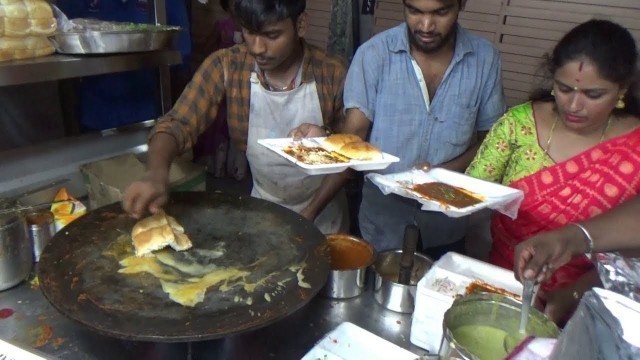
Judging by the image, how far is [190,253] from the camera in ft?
5.19

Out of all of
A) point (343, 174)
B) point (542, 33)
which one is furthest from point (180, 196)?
point (542, 33)

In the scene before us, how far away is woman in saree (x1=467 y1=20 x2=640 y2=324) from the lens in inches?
68.0

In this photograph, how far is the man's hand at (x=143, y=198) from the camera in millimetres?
1658

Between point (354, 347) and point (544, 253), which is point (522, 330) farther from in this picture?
point (354, 347)

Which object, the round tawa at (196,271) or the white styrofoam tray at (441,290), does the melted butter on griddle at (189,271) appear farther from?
the white styrofoam tray at (441,290)

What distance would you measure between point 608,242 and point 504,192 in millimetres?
384

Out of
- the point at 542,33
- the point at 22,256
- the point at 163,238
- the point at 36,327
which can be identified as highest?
the point at 542,33

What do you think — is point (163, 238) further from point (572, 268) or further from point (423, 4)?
point (572, 268)

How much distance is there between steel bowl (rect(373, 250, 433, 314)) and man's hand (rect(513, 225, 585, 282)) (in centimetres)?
34

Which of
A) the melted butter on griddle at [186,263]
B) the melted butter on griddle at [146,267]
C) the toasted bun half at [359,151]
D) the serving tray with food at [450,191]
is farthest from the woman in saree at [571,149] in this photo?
the melted butter on griddle at [146,267]

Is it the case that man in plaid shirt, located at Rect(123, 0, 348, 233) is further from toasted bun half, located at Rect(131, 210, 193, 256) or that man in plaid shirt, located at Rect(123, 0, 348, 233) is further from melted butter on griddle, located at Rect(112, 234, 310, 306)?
melted butter on griddle, located at Rect(112, 234, 310, 306)

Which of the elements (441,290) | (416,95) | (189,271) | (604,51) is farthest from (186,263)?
(604,51)

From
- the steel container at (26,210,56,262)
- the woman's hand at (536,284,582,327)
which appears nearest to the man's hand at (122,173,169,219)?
the steel container at (26,210,56,262)

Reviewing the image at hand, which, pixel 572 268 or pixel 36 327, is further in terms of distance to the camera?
pixel 572 268
